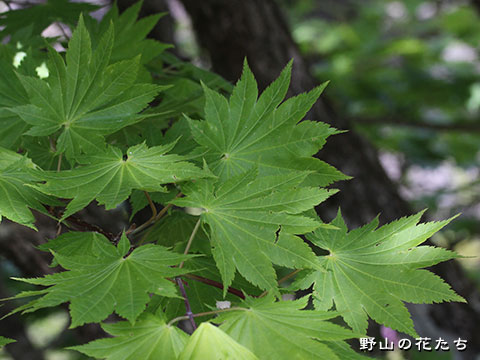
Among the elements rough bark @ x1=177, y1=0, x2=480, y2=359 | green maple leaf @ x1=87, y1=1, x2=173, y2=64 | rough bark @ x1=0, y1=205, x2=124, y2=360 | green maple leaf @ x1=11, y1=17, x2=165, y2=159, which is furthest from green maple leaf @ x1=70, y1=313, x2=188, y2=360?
rough bark @ x1=177, y1=0, x2=480, y2=359

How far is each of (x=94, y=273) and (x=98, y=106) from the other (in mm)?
245

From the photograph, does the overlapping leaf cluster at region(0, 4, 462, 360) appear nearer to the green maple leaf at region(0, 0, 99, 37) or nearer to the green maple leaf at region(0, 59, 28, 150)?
the green maple leaf at region(0, 59, 28, 150)

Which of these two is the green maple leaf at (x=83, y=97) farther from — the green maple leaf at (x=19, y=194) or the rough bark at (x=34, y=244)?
the rough bark at (x=34, y=244)

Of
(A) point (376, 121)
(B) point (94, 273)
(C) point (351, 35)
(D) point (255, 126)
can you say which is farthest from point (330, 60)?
(B) point (94, 273)

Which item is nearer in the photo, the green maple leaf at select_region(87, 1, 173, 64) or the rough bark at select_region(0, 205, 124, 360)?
the green maple leaf at select_region(87, 1, 173, 64)

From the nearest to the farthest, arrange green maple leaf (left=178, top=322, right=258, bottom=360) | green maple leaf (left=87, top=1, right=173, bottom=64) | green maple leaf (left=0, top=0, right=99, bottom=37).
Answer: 1. green maple leaf (left=178, top=322, right=258, bottom=360)
2. green maple leaf (left=87, top=1, right=173, bottom=64)
3. green maple leaf (left=0, top=0, right=99, bottom=37)

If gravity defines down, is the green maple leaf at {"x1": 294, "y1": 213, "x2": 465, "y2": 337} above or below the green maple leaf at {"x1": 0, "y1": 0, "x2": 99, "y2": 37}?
below

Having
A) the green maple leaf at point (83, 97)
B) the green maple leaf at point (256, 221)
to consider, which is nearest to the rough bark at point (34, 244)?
the green maple leaf at point (83, 97)

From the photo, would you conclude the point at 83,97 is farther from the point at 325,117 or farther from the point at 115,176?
the point at 325,117

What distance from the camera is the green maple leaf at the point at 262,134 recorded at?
643mm

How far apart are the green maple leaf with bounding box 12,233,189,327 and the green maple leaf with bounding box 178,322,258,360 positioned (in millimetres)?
58

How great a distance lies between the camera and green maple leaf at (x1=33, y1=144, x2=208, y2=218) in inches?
22.0

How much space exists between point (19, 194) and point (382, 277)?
49 cm

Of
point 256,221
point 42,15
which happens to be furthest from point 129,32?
point 256,221
